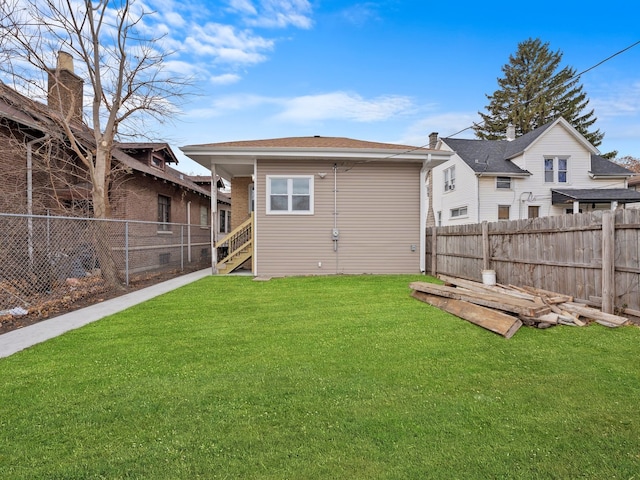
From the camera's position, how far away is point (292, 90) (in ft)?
45.1

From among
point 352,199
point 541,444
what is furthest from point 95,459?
point 352,199

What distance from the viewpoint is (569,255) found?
5555mm

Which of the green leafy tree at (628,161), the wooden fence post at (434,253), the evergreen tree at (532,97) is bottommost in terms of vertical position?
the wooden fence post at (434,253)

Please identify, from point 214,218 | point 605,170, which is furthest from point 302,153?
point 605,170

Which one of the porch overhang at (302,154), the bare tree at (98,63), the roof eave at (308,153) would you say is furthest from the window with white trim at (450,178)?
the bare tree at (98,63)

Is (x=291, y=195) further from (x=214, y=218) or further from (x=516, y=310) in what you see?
(x=516, y=310)

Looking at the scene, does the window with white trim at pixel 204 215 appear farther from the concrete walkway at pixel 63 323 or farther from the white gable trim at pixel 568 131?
the white gable trim at pixel 568 131

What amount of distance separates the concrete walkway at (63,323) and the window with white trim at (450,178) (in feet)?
57.8

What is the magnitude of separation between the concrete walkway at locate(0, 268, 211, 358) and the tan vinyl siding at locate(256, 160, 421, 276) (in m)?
3.35

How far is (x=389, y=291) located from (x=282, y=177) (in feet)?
15.1

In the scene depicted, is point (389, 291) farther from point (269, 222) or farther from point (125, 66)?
point (125, 66)

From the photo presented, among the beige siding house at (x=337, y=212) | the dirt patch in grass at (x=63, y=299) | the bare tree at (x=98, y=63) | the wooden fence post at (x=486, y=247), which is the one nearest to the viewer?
the dirt patch in grass at (x=63, y=299)

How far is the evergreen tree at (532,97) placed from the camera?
101 ft

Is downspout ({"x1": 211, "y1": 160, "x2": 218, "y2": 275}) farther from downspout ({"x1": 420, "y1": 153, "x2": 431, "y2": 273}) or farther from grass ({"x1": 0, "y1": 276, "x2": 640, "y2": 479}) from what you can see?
downspout ({"x1": 420, "y1": 153, "x2": 431, "y2": 273})
